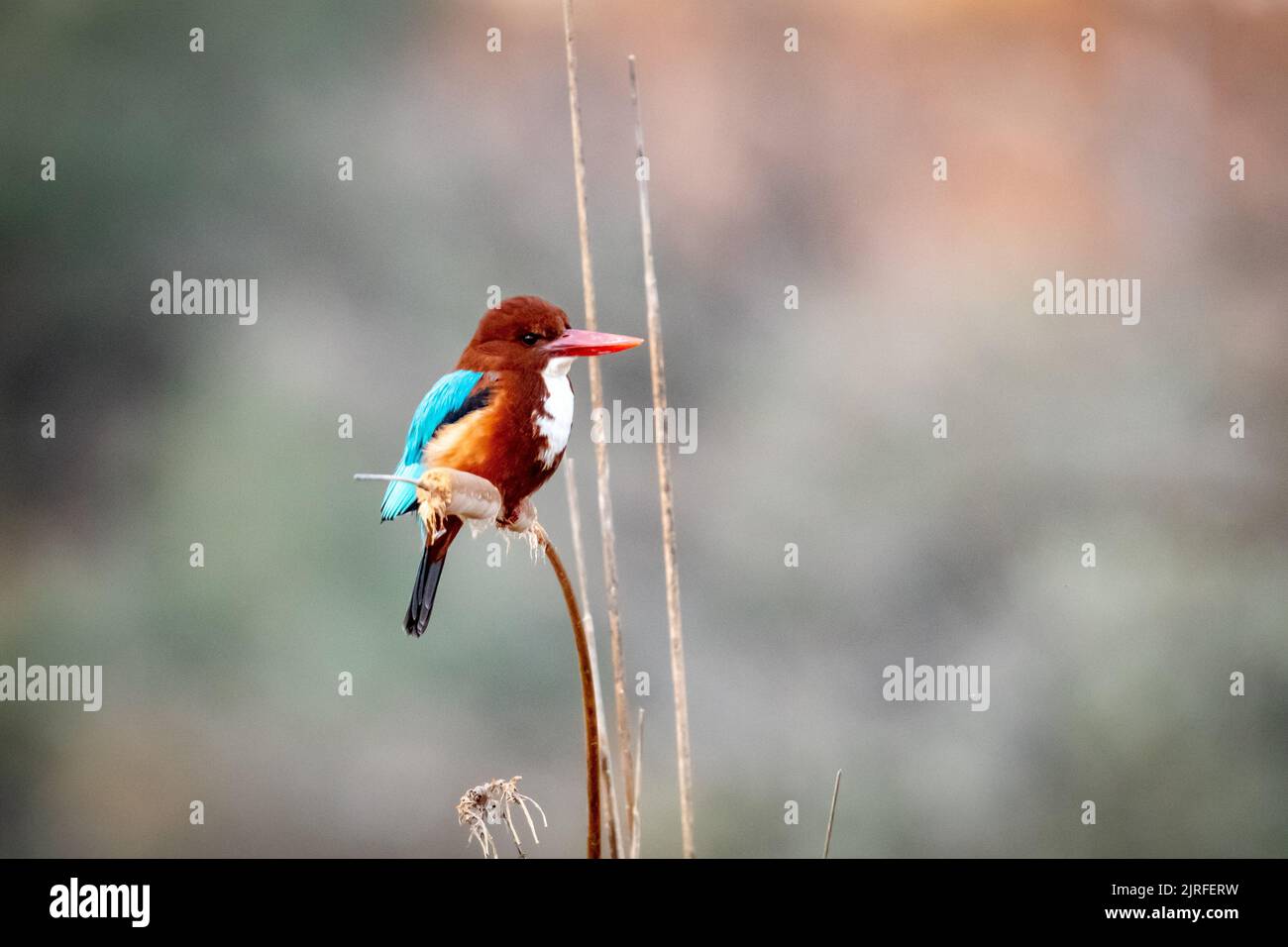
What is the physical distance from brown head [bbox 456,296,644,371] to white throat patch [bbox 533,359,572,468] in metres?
0.02

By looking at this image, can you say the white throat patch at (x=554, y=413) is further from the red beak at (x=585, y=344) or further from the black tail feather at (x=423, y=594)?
the black tail feather at (x=423, y=594)

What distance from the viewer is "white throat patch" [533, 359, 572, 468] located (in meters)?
1.78

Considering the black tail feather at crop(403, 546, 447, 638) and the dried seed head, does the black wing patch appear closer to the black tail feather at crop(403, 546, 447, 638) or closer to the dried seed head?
the black tail feather at crop(403, 546, 447, 638)

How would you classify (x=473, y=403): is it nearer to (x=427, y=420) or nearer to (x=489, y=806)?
(x=427, y=420)

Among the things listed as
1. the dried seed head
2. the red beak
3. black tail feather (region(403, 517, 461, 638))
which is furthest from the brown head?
the dried seed head

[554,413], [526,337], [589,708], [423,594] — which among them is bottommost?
[589,708]

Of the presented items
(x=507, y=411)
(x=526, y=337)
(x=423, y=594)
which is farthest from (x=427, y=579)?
(x=526, y=337)

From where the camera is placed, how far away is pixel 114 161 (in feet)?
10.1

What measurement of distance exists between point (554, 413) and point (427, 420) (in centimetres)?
22

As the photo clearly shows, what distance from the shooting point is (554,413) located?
179 cm

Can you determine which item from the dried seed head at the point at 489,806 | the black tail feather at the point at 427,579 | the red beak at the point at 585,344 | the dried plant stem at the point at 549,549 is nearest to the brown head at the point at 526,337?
the red beak at the point at 585,344
